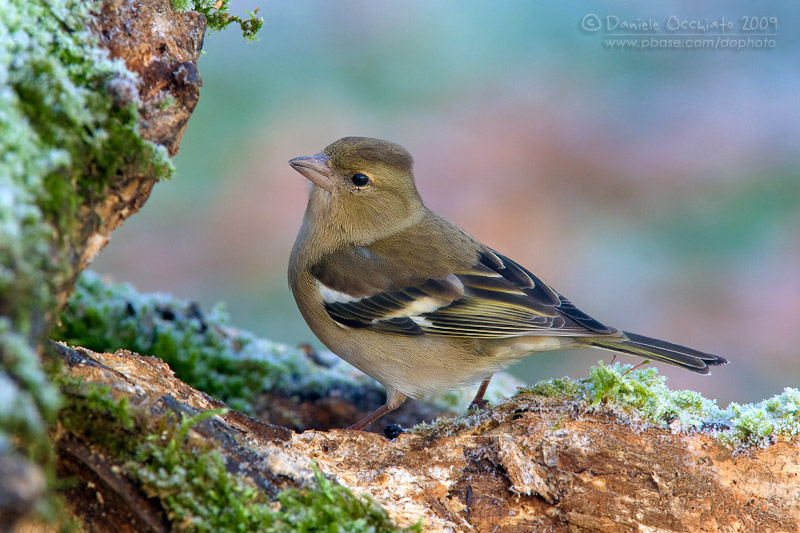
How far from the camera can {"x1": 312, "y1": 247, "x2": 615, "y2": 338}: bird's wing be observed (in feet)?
13.5

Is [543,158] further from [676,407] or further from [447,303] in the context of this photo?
[676,407]

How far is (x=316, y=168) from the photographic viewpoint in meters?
4.67

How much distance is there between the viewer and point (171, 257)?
349 inches

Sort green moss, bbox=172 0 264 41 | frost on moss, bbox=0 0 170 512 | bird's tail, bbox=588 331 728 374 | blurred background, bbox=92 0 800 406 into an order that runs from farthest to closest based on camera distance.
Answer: blurred background, bbox=92 0 800 406
bird's tail, bbox=588 331 728 374
green moss, bbox=172 0 264 41
frost on moss, bbox=0 0 170 512

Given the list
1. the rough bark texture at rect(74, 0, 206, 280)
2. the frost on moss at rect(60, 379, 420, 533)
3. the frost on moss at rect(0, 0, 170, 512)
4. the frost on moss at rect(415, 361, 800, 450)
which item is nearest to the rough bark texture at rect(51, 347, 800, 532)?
the frost on moss at rect(415, 361, 800, 450)

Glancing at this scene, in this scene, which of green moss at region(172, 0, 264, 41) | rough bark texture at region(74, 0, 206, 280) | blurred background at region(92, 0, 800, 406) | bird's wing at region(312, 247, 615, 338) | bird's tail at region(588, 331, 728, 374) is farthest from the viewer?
blurred background at region(92, 0, 800, 406)

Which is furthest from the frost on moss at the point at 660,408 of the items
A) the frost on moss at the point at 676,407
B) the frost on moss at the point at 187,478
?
the frost on moss at the point at 187,478

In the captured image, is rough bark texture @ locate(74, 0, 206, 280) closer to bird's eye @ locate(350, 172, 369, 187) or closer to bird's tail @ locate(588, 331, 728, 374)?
bird's eye @ locate(350, 172, 369, 187)

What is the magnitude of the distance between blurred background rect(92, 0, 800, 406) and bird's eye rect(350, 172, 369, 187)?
3.69m

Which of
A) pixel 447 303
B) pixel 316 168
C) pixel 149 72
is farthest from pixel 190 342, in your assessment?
pixel 149 72

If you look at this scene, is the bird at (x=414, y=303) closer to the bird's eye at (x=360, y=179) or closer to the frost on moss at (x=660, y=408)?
the bird's eye at (x=360, y=179)

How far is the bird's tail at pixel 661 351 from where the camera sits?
398cm

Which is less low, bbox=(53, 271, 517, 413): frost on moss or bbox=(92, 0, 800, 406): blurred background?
bbox=(92, 0, 800, 406): blurred background

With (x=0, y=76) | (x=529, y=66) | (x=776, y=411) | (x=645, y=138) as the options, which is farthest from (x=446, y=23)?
(x=0, y=76)
